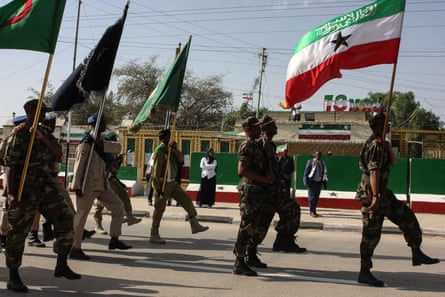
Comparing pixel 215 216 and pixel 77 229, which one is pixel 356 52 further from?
pixel 215 216

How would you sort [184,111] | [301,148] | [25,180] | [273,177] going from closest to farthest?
[25,180]
[273,177]
[301,148]
[184,111]

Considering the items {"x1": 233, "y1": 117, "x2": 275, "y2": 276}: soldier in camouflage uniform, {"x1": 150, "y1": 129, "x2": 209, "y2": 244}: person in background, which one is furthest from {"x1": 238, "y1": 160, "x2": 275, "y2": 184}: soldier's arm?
{"x1": 150, "y1": 129, "x2": 209, "y2": 244}: person in background

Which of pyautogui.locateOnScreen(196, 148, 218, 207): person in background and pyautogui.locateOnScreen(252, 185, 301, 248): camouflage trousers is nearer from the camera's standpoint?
pyautogui.locateOnScreen(252, 185, 301, 248): camouflage trousers

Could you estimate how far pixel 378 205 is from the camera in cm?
545

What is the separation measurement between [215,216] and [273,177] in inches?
253

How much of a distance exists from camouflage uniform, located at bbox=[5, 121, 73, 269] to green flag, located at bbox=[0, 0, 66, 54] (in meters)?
0.85

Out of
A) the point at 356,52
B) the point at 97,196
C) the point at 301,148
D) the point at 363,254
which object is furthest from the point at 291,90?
the point at 301,148

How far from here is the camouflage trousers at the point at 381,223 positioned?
5.50m

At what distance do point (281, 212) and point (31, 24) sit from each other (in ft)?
11.8

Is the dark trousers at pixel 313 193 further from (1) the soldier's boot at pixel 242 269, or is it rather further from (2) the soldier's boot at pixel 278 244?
(1) the soldier's boot at pixel 242 269

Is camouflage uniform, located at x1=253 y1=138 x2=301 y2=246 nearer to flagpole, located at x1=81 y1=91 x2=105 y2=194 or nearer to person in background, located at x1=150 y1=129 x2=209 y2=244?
person in background, located at x1=150 y1=129 x2=209 y2=244

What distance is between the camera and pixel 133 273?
5.93 m

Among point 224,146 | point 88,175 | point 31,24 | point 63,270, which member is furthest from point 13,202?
point 224,146

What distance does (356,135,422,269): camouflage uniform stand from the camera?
17.9ft
